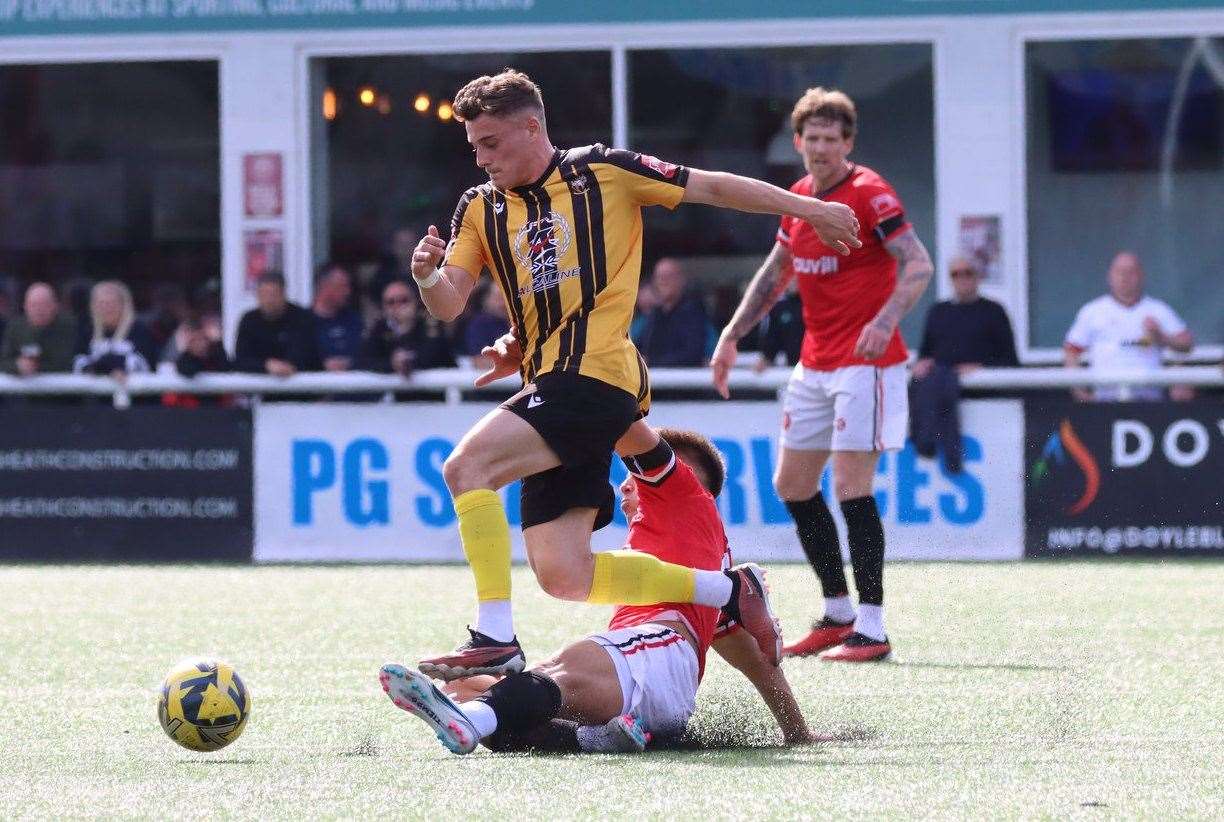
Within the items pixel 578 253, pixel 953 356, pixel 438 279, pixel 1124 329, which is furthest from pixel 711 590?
pixel 1124 329

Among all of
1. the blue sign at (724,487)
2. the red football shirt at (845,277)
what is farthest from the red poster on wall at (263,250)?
the red football shirt at (845,277)

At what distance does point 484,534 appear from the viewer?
573cm

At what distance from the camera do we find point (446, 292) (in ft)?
19.4

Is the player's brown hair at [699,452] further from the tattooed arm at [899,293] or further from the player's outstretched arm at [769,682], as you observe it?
the tattooed arm at [899,293]

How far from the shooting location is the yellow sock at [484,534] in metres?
5.68

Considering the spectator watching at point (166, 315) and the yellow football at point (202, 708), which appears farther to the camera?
the spectator watching at point (166, 315)

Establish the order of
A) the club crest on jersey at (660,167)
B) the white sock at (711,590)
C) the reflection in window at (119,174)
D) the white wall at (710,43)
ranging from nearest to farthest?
1. the white sock at (711,590)
2. the club crest on jersey at (660,167)
3. the white wall at (710,43)
4. the reflection in window at (119,174)

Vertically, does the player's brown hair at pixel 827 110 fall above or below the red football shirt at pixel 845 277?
above

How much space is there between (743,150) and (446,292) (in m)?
9.52

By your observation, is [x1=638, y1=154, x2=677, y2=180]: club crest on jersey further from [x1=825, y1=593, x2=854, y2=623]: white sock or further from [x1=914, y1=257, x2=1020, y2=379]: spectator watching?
[x1=914, y1=257, x2=1020, y2=379]: spectator watching

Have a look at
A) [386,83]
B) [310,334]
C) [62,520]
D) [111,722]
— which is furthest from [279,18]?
[111,722]

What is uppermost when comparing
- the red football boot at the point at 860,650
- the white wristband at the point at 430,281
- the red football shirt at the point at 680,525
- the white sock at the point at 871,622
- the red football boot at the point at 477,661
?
the white wristband at the point at 430,281

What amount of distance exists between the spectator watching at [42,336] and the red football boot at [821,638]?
24.3 feet

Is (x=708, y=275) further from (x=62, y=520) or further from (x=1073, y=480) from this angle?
(x=62, y=520)
